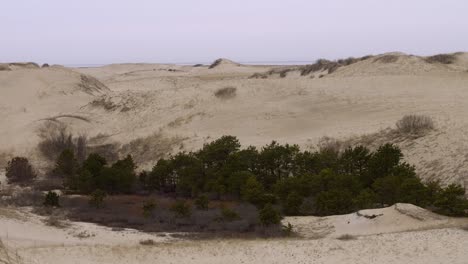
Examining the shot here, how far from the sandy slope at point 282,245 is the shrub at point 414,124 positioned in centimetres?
775

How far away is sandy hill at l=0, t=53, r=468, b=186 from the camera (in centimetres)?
2305

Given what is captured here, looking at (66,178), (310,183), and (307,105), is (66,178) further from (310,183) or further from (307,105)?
(307,105)

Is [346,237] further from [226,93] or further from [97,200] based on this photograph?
[226,93]

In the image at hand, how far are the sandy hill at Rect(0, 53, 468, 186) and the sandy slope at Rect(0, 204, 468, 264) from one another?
4.84 m

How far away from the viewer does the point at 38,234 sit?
13.8m

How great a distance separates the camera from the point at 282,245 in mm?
12672

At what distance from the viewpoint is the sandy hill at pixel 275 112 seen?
23047 mm

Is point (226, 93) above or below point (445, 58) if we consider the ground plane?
below

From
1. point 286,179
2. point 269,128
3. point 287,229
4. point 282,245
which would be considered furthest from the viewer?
point 269,128

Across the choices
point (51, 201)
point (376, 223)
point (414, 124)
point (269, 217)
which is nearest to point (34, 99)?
point (51, 201)

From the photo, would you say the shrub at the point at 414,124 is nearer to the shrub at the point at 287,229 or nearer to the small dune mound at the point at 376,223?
the small dune mound at the point at 376,223

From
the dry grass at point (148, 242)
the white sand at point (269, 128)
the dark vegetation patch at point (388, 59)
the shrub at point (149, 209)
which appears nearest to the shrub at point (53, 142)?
the white sand at point (269, 128)

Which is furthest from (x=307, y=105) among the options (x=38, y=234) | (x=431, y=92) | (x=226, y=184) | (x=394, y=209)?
(x=38, y=234)

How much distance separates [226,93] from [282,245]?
22105 mm
